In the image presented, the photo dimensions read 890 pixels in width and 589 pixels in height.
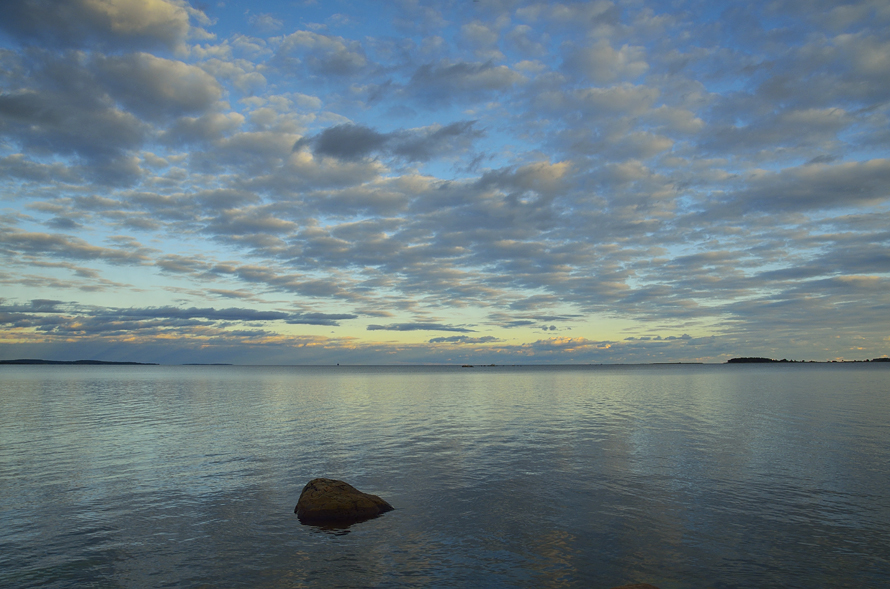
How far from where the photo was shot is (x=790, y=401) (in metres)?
70.8

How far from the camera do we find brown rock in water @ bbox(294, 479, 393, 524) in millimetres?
20359

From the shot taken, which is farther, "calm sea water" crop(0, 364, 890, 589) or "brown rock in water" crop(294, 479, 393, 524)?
"brown rock in water" crop(294, 479, 393, 524)

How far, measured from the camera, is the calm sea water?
1541 cm

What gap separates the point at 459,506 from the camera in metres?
21.9

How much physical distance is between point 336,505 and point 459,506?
5.40 metres

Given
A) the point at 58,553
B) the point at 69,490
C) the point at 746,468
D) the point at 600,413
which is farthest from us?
the point at 600,413

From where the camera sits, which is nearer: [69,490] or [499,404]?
[69,490]

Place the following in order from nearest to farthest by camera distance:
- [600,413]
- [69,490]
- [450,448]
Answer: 1. [69,490]
2. [450,448]
3. [600,413]

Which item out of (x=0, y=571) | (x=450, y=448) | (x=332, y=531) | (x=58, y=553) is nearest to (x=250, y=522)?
(x=332, y=531)

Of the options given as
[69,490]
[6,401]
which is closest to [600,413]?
[69,490]

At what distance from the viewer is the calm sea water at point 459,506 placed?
15.4 m

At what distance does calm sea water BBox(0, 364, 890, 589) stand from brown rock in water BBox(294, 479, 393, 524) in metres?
0.60

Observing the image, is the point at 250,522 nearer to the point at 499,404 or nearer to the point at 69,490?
the point at 69,490

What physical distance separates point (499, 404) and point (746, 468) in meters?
45.0
